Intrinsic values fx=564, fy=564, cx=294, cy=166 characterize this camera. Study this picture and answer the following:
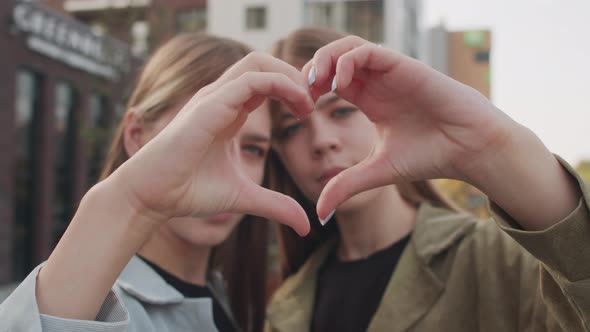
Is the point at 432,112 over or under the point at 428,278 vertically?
over

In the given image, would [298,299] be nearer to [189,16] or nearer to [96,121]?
[96,121]

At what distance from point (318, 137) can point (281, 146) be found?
0.26 m

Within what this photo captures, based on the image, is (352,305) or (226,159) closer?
(226,159)

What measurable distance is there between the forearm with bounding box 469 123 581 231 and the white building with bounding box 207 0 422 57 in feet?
72.0

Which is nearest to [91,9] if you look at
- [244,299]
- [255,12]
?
[255,12]

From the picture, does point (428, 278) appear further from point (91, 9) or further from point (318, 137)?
point (91, 9)

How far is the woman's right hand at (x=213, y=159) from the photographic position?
48.8 inches

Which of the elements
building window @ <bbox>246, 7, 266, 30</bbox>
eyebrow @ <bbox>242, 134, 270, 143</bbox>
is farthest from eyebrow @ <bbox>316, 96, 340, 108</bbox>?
building window @ <bbox>246, 7, 266, 30</bbox>

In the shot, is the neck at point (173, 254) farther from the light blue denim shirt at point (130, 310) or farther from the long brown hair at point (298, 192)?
the long brown hair at point (298, 192)

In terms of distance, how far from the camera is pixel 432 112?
4.24 ft

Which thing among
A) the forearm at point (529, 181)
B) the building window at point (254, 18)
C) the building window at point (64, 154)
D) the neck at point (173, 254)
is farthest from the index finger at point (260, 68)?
the building window at point (254, 18)

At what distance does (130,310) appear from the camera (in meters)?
1.64

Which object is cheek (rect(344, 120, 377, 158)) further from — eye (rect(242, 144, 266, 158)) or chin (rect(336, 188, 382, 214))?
eye (rect(242, 144, 266, 158))

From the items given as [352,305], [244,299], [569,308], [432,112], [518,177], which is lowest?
[244,299]
